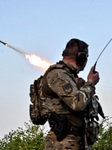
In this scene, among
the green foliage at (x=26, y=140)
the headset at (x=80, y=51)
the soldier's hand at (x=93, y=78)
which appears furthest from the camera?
the green foliage at (x=26, y=140)

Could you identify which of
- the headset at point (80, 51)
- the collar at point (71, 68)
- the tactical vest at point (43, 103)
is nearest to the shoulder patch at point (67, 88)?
the tactical vest at point (43, 103)

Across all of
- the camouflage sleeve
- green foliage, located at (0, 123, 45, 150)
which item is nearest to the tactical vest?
the camouflage sleeve

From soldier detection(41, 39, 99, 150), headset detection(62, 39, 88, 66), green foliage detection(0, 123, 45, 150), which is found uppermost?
green foliage detection(0, 123, 45, 150)

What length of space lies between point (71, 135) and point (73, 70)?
4.22ft

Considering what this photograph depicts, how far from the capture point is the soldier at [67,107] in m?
7.73

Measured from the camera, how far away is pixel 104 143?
40.9m

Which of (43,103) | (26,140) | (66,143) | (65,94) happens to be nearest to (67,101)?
(65,94)

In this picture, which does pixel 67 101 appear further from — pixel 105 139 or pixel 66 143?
pixel 105 139

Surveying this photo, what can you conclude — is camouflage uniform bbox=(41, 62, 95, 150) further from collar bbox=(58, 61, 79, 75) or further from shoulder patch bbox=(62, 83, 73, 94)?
collar bbox=(58, 61, 79, 75)

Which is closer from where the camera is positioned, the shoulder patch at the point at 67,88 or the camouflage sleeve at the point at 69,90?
the camouflage sleeve at the point at 69,90

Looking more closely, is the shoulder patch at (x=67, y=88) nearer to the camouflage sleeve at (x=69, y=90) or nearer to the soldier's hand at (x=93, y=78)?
the camouflage sleeve at (x=69, y=90)

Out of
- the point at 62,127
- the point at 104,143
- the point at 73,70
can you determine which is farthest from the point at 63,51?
the point at 104,143

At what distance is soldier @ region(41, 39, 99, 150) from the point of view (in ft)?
25.3

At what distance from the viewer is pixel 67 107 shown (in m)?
7.86
